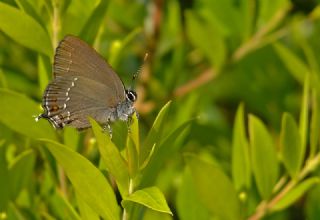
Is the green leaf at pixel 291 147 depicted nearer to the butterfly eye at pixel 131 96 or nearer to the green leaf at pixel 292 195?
the green leaf at pixel 292 195

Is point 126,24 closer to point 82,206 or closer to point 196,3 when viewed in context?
point 196,3

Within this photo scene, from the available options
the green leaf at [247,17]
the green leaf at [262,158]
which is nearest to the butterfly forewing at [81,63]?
the green leaf at [262,158]

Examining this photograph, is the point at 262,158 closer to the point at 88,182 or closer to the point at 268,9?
the point at 88,182

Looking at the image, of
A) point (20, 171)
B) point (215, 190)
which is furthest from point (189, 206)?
point (20, 171)

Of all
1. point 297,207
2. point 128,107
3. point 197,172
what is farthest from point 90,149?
point 297,207

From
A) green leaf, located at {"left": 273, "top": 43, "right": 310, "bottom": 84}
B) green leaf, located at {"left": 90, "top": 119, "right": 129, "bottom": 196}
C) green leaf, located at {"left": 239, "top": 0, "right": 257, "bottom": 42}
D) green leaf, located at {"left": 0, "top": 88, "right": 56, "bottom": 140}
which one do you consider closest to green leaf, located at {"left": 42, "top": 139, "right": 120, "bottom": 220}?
green leaf, located at {"left": 90, "top": 119, "right": 129, "bottom": 196}
